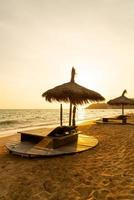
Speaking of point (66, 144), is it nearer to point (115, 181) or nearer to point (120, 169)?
point (120, 169)

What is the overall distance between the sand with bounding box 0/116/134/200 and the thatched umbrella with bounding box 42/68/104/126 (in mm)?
2730

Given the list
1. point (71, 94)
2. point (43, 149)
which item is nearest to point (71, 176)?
point (43, 149)

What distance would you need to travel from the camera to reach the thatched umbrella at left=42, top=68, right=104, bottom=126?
362 inches

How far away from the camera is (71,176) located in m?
5.21

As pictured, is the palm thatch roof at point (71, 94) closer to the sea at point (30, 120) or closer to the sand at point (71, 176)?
the sand at point (71, 176)

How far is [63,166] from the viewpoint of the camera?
5996 millimetres

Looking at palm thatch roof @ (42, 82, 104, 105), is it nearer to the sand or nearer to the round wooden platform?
the round wooden platform

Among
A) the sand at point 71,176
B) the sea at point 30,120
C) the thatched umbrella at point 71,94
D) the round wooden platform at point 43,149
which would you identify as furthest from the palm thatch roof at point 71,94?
the sea at point 30,120

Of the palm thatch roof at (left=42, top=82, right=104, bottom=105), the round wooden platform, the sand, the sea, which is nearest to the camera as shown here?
the sand

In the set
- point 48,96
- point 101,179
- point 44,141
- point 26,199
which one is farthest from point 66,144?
point 26,199

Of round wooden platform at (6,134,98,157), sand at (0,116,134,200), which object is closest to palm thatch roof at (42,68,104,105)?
round wooden platform at (6,134,98,157)

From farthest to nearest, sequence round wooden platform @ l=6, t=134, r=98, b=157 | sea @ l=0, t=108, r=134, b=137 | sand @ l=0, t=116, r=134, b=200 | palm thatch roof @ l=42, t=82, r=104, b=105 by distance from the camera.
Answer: sea @ l=0, t=108, r=134, b=137 → palm thatch roof @ l=42, t=82, r=104, b=105 → round wooden platform @ l=6, t=134, r=98, b=157 → sand @ l=0, t=116, r=134, b=200

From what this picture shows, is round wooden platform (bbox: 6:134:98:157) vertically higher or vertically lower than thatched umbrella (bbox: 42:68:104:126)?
A: lower

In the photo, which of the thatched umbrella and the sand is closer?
the sand
